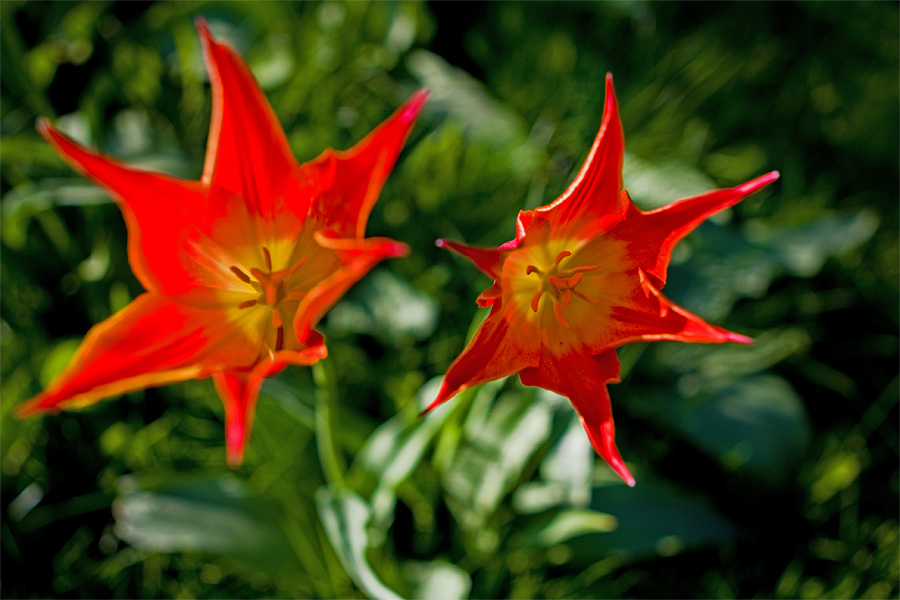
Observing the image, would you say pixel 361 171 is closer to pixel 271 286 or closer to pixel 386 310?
pixel 271 286

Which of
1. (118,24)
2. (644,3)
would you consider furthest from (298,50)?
(644,3)

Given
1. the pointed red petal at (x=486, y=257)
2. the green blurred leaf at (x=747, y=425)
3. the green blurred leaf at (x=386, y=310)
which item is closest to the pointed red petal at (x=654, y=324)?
the pointed red petal at (x=486, y=257)

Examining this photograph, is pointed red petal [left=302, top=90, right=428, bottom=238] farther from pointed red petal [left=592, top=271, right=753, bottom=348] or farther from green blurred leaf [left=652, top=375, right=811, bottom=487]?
green blurred leaf [left=652, top=375, right=811, bottom=487]

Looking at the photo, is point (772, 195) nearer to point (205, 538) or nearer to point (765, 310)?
point (765, 310)

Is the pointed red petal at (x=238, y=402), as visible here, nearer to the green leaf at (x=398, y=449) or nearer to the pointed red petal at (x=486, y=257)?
the pointed red petal at (x=486, y=257)

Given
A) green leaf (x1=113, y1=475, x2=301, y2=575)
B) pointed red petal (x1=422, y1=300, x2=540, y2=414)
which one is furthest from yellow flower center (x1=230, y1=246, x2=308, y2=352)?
green leaf (x1=113, y1=475, x2=301, y2=575)

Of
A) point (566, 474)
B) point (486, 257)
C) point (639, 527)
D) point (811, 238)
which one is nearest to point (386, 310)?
point (566, 474)
